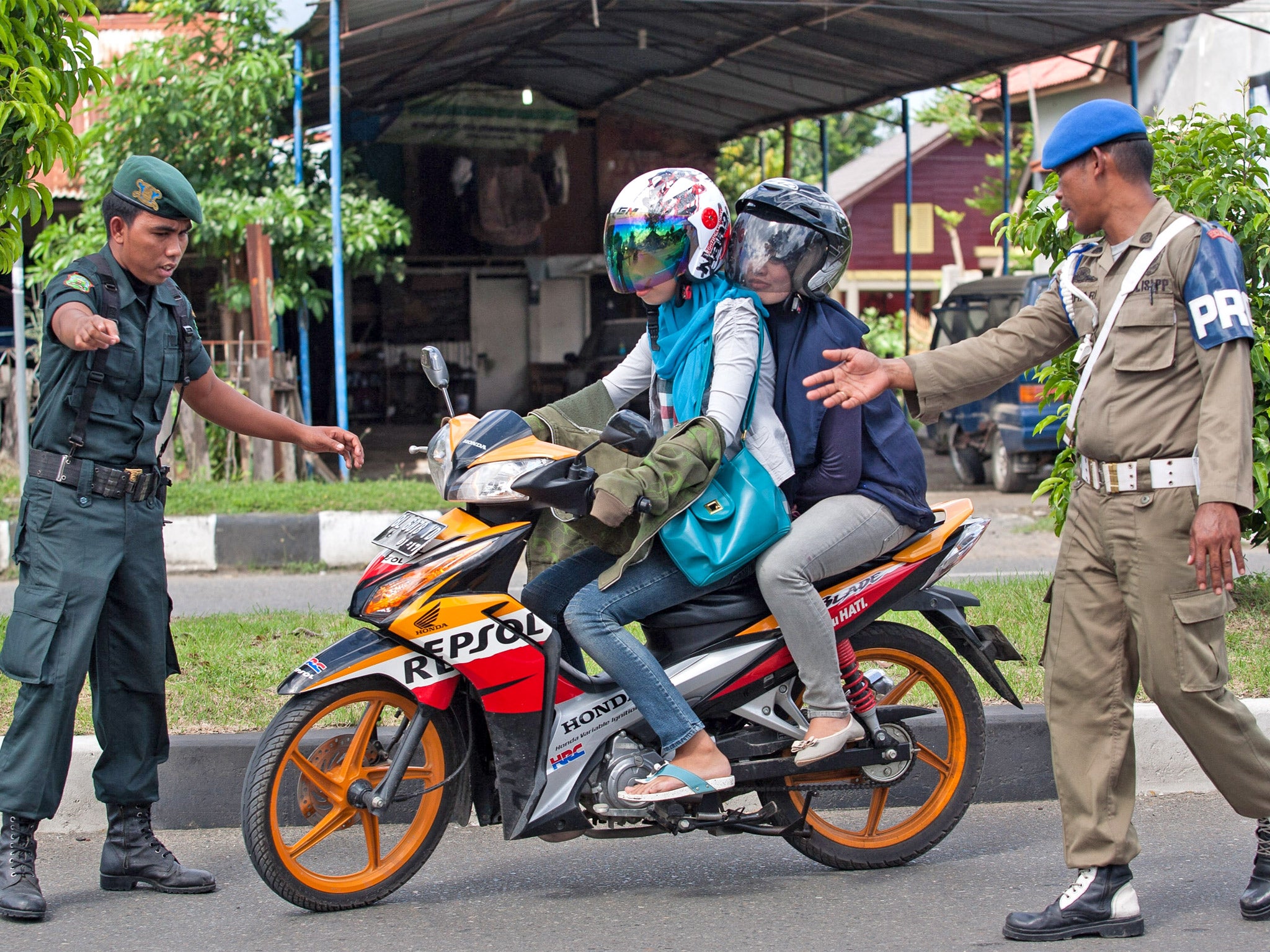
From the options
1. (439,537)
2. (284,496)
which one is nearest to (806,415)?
(439,537)

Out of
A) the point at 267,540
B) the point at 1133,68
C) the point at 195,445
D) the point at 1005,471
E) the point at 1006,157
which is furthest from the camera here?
the point at 1006,157

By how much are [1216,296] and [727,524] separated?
1.24 m

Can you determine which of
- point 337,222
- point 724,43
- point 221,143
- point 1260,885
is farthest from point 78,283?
point 724,43

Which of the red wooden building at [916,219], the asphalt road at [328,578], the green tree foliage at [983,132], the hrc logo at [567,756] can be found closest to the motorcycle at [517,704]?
the hrc logo at [567,756]

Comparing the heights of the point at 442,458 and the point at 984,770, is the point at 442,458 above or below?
above

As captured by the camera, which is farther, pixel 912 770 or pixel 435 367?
pixel 912 770

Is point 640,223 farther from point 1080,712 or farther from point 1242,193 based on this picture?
point 1242,193

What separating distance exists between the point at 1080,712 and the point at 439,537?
1.61 m

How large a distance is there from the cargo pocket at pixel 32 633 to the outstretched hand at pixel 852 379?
6.49 feet

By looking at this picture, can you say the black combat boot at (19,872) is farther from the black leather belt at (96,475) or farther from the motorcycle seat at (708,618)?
the motorcycle seat at (708,618)

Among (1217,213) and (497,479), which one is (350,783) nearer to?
(497,479)

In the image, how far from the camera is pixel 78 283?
3.50m

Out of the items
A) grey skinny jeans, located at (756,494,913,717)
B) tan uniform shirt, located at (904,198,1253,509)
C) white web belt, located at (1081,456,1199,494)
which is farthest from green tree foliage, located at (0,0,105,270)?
white web belt, located at (1081,456,1199,494)

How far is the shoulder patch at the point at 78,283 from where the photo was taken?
349 cm
